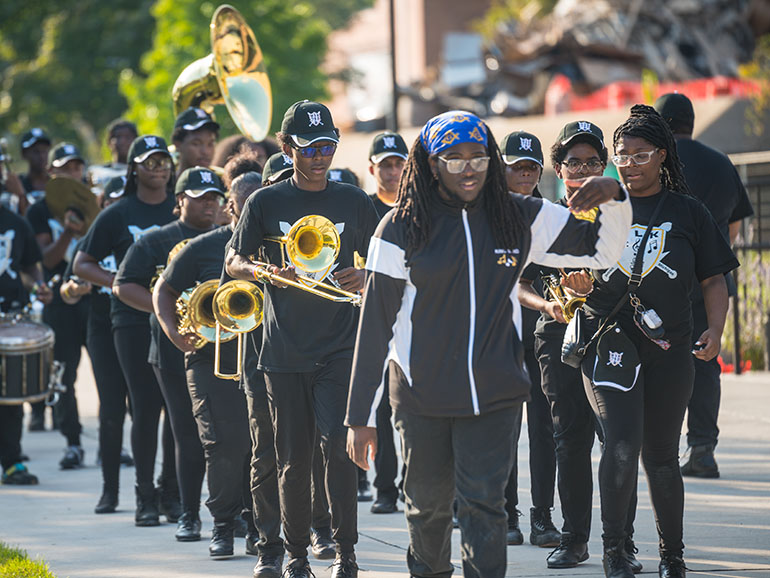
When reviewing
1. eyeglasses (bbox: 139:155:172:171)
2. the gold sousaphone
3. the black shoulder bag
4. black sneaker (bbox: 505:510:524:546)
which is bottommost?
black sneaker (bbox: 505:510:524:546)

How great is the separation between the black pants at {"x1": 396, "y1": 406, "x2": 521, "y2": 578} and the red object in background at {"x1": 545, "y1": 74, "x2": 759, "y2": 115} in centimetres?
1659

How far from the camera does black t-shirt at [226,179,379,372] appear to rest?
612cm

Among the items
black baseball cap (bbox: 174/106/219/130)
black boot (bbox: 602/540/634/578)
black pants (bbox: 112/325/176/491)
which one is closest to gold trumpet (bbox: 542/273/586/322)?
black boot (bbox: 602/540/634/578)

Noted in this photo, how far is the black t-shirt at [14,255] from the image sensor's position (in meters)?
9.82

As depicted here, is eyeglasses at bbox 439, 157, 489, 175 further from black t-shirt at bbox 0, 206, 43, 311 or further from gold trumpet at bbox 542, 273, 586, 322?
black t-shirt at bbox 0, 206, 43, 311

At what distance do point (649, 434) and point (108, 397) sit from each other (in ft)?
13.2

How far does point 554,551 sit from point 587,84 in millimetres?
25800

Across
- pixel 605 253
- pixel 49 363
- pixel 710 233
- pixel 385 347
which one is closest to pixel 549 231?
pixel 605 253

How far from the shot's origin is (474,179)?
4793 mm

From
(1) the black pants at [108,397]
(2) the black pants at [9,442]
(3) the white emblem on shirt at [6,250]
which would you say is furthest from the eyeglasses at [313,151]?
(2) the black pants at [9,442]

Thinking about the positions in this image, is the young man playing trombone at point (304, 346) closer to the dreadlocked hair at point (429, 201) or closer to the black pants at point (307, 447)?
the black pants at point (307, 447)

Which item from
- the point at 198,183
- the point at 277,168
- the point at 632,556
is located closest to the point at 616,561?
the point at 632,556

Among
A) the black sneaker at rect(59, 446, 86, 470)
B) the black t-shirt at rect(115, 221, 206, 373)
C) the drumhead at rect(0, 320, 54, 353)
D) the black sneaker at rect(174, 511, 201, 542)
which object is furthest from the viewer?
the black sneaker at rect(59, 446, 86, 470)

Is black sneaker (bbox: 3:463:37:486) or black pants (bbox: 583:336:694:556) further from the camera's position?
black sneaker (bbox: 3:463:37:486)
